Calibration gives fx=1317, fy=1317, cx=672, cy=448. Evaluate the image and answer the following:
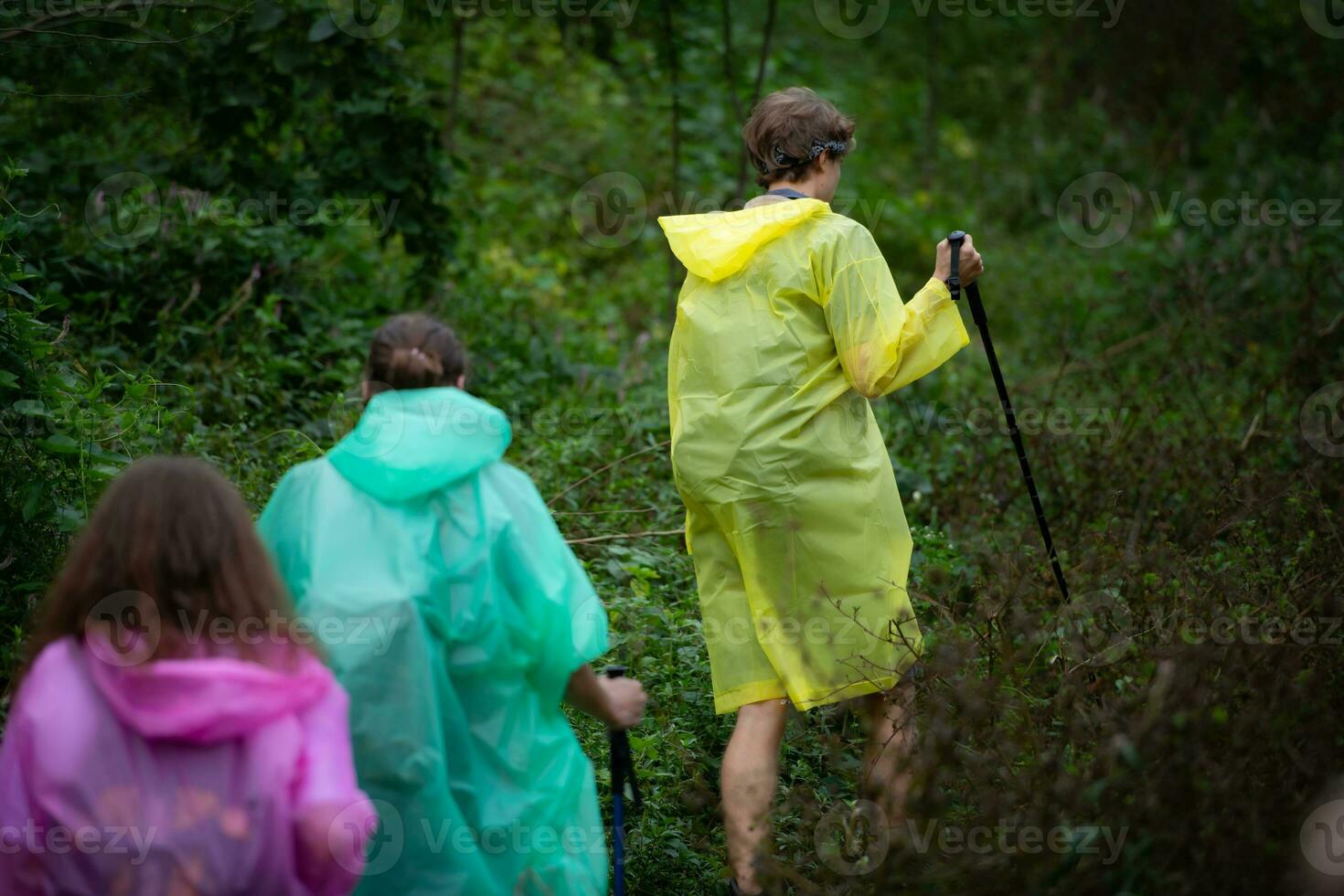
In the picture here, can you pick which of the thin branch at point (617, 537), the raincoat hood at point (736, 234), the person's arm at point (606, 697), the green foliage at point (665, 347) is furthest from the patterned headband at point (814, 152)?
the thin branch at point (617, 537)

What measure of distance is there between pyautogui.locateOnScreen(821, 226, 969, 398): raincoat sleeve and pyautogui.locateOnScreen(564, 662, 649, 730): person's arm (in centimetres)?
99

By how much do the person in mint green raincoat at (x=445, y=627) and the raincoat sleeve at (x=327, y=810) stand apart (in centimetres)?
24

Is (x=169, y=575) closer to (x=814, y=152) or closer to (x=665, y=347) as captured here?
(x=814, y=152)

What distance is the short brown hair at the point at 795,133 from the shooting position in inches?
126

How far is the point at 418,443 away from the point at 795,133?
138 cm

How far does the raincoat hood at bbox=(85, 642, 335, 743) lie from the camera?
192cm

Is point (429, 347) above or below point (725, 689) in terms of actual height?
above

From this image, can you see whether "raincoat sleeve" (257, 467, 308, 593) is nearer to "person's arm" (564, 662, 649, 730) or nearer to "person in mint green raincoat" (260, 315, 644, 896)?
"person in mint green raincoat" (260, 315, 644, 896)

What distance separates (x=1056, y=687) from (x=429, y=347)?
212 cm

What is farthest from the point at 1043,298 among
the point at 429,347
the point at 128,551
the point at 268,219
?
the point at 128,551

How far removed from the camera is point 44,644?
2.01 meters

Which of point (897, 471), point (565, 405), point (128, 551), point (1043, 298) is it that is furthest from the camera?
point (1043, 298)

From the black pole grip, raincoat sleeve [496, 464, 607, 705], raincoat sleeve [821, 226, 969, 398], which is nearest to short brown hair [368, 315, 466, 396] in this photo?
raincoat sleeve [496, 464, 607, 705]

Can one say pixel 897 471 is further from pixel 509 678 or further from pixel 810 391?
pixel 509 678
